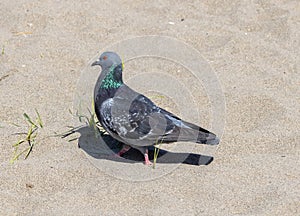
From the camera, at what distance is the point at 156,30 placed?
6.20 meters

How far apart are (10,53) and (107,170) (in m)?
1.92

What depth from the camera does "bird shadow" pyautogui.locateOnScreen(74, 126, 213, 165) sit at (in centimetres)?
467

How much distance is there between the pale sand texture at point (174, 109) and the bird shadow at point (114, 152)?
0.09m

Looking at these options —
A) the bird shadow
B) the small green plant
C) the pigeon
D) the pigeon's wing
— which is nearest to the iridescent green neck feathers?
the pigeon

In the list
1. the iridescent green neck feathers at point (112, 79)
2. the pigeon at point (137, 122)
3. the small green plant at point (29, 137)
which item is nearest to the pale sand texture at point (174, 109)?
the small green plant at point (29, 137)

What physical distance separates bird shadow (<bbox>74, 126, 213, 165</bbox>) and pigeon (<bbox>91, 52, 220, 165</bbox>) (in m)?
0.14

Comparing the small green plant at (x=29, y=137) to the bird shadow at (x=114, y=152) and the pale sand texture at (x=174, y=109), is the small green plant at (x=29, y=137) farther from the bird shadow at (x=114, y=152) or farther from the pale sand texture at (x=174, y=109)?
the bird shadow at (x=114, y=152)

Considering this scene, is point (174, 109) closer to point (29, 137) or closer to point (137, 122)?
point (137, 122)

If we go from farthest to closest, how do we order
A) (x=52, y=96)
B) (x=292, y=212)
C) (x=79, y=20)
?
(x=79, y=20) → (x=52, y=96) → (x=292, y=212)

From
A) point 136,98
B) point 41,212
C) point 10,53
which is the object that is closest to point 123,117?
point 136,98

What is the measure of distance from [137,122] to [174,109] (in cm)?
81

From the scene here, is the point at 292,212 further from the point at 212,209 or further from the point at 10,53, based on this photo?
the point at 10,53

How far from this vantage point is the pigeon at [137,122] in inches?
175

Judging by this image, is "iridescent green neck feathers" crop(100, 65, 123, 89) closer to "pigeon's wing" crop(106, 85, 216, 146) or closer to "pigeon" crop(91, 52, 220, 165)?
"pigeon" crop(91, 52, 220, 165)
